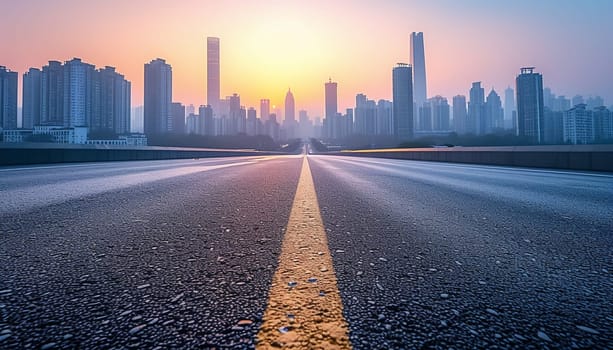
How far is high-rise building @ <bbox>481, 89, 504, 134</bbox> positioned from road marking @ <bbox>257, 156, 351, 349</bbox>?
163717 millimetres

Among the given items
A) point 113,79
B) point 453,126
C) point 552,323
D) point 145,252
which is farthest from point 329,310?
point 453,126

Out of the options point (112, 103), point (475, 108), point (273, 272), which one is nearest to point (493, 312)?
point (273, 272)

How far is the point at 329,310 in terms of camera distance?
1553 mm

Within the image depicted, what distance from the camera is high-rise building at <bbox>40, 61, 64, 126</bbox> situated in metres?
71.4

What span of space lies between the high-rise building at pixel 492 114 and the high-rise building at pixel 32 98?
153 metres

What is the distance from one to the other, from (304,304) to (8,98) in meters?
77.5

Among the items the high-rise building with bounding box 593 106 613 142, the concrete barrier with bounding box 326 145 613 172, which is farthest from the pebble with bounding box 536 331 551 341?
the high-rise building with bounding box 593 106 613 142

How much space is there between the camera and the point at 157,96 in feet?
371

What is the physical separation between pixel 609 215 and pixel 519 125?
70100 mm

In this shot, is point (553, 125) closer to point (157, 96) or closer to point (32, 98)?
point (32, 98)

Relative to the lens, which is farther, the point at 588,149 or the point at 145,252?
the point at 588,149

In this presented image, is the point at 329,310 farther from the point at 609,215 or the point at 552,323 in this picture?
the point at 609,215

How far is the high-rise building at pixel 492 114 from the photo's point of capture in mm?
151500

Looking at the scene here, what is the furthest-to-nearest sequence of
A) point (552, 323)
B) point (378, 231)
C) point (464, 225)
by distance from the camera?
point (464, 225) → point (378, 231) → point (552, 323)
